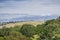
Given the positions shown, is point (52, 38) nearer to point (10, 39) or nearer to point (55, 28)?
point (10, 39)

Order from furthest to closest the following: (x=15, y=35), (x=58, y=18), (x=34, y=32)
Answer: (x=58, y=18) < (x=34, y=32) < (x=15, y=35)

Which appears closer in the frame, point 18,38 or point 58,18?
point 18,38

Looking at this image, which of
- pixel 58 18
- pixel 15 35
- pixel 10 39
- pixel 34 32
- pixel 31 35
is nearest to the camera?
pixel 10 39

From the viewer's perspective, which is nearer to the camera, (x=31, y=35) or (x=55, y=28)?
(x=31, y=35)

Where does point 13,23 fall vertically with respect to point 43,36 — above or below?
below

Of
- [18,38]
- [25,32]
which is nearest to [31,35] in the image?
[25,32]

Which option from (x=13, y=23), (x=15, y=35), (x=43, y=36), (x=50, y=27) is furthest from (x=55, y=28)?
(x=13, y=23)

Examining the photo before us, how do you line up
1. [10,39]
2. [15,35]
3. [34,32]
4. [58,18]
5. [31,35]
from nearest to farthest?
1. [10,39]
2. [15,35]
3. [31,35]
4. [34,32]
5. [58,18]

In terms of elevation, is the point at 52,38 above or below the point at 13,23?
above

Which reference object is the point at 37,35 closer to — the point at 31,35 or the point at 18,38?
the point at 31,35
